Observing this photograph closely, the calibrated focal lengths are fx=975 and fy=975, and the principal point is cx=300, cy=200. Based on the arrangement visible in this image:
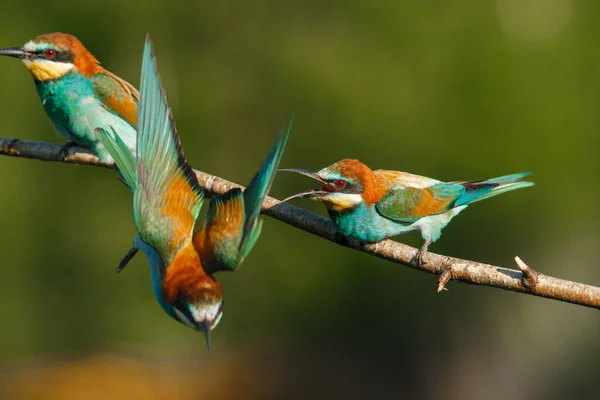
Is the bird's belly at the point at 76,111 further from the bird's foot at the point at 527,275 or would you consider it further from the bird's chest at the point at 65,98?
the bird's foot at the point at 527,275

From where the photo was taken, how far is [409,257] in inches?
117

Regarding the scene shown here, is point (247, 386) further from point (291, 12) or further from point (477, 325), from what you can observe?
point (291, 12)

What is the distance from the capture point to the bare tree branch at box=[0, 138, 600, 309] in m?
2.59

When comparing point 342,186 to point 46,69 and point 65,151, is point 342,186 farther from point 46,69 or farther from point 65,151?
point 46,69

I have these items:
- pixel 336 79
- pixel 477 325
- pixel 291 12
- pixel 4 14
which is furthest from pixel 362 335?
pixel 4 14

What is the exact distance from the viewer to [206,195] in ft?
10.5

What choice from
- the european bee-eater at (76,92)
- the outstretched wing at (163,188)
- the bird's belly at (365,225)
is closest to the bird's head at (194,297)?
the outstretched wing at (163,188)

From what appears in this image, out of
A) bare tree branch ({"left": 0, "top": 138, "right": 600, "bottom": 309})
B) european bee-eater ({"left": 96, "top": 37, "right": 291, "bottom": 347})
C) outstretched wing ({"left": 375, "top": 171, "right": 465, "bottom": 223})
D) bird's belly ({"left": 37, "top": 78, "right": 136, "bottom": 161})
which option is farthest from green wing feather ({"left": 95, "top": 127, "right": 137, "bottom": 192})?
outstretched wing ({"left": 375, "top": 171, "right": 465, "bottom": 223})

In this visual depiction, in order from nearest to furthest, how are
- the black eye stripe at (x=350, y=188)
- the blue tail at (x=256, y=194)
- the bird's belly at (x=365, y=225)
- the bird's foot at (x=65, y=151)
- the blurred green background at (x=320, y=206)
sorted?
the blue tail at (x=256, y=194) < the bird's belly at (x=365, y=225) < the black eye stripe at (x=350, y=188) < the bird's foot at (x=65, y=151) < the blurred green background at (x=320, y=206)

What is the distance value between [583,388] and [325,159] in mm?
3262

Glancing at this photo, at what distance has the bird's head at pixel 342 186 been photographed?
3.42 meters

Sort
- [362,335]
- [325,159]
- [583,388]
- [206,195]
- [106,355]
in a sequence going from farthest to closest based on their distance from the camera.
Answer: [106,355], [362,335], [583,388], [325,159], [206,195]

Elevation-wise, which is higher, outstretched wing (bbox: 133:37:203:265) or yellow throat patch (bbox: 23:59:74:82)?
yellow throat patch (bbox: 23:59:74:82)

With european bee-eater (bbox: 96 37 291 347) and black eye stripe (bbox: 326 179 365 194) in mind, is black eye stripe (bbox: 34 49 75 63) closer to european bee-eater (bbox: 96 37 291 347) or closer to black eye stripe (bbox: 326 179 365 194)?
european bee-eater (bbox: 96 37 291 347)
